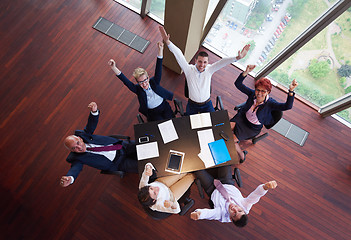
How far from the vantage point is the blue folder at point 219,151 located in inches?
95.7

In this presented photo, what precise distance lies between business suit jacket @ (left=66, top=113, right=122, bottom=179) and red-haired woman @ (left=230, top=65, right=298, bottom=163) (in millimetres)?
1807

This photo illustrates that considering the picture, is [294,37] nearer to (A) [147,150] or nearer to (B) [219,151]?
(B) [219,151]

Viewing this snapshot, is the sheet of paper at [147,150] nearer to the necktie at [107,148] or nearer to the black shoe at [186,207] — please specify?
the necktie at [107,148]

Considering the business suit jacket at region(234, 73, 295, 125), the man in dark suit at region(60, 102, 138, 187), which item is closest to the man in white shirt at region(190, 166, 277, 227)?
the business suit jacket at region(234, 73, 295, 125)

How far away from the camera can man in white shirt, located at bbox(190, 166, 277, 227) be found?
2.07m

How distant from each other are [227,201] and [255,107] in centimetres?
126

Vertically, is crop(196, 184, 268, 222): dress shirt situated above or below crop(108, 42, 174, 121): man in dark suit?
below

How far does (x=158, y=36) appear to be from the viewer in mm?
4277

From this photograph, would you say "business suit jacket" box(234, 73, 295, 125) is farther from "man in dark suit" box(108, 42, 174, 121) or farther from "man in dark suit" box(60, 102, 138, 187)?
"man in dark suit" box(60, 102, 138, 187)

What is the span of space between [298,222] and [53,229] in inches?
147

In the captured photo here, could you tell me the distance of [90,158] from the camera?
2430 mm

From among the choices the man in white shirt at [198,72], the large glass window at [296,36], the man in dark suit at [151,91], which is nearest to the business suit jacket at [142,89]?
the man in dark suit at [151,91]

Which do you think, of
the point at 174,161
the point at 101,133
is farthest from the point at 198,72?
the point at 101,133

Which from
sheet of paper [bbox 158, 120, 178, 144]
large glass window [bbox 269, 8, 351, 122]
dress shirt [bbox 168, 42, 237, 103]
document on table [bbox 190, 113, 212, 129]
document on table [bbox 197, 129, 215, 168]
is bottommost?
sheet of paper [bbox 158, 120, 178, 144]
